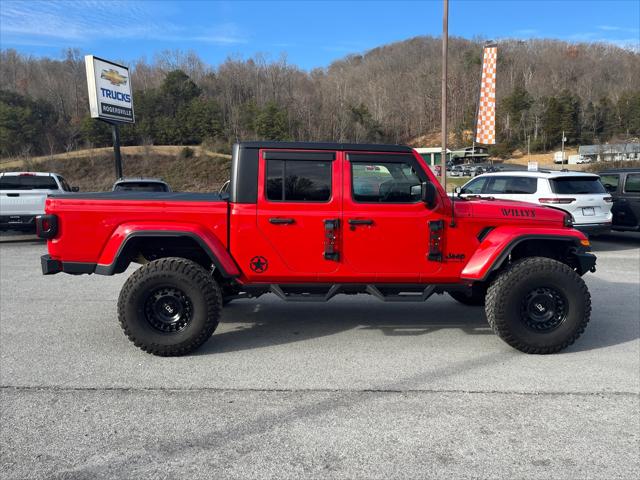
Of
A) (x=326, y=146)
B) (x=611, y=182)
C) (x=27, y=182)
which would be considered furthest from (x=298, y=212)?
(x=611, y=182)

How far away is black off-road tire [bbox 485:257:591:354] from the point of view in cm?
455

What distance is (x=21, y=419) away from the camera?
3.27 metres

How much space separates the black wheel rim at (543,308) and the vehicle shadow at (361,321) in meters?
0.39

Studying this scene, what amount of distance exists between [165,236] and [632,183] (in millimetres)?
11453

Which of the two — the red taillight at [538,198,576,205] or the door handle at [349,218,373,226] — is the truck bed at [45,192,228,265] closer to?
the door handle at [349,218,373,226]

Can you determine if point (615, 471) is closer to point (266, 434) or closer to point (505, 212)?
point (266, 434)

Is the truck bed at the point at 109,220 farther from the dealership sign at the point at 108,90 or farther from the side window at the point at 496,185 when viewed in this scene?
the dealership sign at the point at 108,90

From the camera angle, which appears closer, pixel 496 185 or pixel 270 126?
pixel 496 185

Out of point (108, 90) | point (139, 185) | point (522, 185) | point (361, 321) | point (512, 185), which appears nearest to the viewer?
point (361, 321)

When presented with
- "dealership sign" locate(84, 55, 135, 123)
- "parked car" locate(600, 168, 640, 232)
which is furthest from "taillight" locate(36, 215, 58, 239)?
"dealership sign" locate(84, 55, 135, 123)

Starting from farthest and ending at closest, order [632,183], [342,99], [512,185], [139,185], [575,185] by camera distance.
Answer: [342,99], [139,185], [632,183], [512,185], [575,185]

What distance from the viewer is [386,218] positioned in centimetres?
459

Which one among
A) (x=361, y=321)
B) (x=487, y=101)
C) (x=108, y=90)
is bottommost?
(x=361, y=321)

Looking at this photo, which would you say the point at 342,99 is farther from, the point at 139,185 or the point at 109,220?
the point at 109,220
